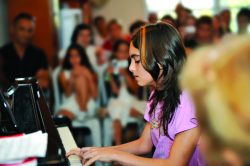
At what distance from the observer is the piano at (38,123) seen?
1.36 m

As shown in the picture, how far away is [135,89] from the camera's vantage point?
4156 mm

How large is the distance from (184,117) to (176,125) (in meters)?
0.05

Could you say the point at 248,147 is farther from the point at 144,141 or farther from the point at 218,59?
the point at 144,141

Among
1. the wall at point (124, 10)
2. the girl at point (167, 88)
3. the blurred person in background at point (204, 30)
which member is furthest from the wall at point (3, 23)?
the wall at point (124, 10)

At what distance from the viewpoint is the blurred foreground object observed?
26.5 inches

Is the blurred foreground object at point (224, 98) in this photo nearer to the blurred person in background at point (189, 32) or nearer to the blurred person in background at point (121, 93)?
the blurred person in background at point (189, 32)

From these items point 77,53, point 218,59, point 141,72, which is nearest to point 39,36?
point 77,53

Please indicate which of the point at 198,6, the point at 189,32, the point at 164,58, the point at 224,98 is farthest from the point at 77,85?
the point at 198,6

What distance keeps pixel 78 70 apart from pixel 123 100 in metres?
0.51

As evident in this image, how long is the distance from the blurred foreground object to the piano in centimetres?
69

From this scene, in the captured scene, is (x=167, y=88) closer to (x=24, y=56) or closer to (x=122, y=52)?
(x=24, y=56)

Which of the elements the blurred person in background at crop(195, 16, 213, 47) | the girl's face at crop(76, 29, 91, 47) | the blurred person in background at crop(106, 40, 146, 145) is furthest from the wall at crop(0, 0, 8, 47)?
the blurred person in background at crop(195, 16, 213, 47)

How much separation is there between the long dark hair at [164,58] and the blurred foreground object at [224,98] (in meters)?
0.92

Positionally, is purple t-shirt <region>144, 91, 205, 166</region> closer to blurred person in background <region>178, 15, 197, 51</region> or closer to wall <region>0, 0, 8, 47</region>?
blurred person in background <region>178, 15, 197, 51</region>
